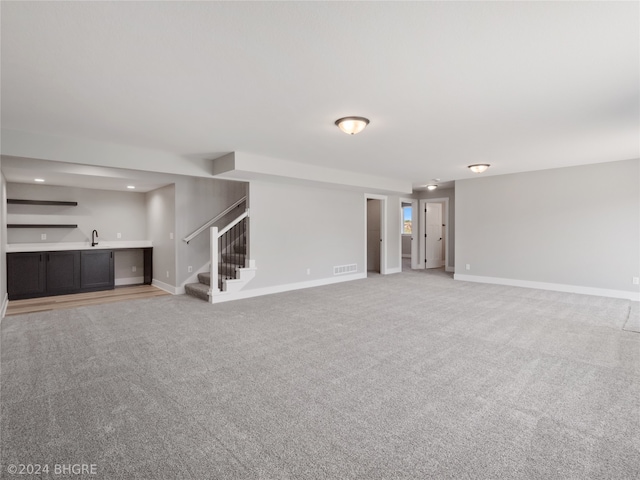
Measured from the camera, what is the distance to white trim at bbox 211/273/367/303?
5.68m

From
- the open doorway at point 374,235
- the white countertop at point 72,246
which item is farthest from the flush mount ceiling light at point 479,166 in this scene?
the white countertop at point 72,246

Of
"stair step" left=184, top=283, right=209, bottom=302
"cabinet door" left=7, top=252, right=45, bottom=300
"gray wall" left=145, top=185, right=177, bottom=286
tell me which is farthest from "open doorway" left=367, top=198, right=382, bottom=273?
"cabinet door" left=7, top=252, right=45, bottom=300

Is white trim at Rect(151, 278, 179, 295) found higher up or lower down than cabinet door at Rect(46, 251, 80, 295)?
lower down

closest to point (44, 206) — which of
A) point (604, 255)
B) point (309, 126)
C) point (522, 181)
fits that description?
point (309, 126)

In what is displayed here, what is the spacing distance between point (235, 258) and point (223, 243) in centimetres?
82

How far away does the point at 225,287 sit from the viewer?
18.8ft

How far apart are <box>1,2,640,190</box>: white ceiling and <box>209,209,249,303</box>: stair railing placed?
5.68 ft

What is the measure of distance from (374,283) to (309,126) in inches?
178

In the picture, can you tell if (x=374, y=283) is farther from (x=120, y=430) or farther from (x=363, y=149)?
(x=120, y=430)

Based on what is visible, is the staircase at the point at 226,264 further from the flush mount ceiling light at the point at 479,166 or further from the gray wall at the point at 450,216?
the gray wall at the point at 450,216

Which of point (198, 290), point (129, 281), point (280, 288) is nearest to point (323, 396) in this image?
point (198, 290)

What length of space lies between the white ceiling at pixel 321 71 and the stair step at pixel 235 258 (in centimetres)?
268

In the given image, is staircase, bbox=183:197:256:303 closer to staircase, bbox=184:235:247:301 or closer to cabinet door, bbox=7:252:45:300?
staircase, bbox=184:235:247:301

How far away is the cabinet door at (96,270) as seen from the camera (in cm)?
647
